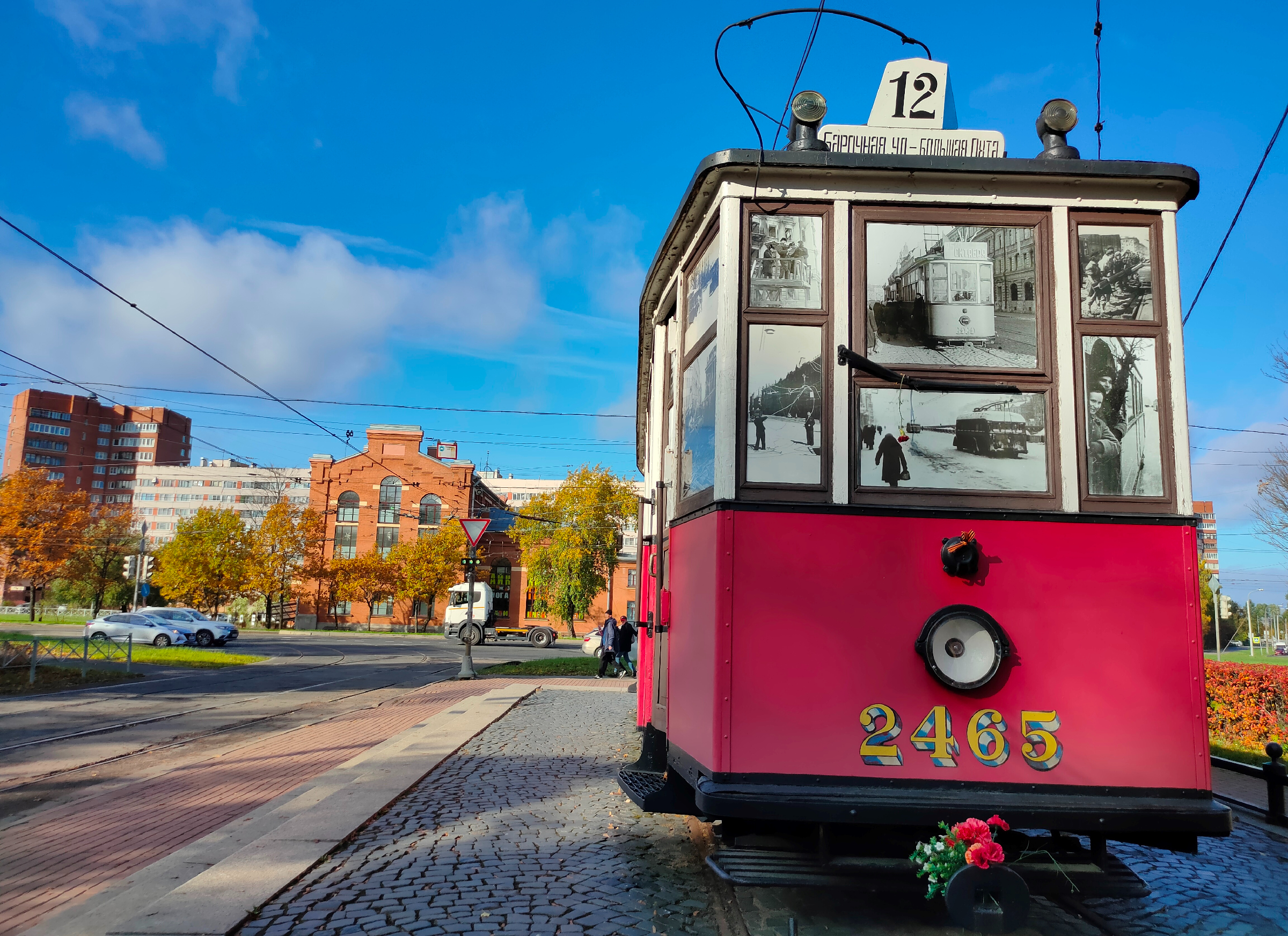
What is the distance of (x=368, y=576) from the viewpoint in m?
59.1

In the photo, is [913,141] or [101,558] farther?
[101,558]

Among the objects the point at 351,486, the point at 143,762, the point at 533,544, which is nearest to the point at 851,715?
the point at 143,762

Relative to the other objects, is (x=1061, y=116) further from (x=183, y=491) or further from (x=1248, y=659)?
(x=183, y=491)

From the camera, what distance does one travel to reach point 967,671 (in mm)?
3771

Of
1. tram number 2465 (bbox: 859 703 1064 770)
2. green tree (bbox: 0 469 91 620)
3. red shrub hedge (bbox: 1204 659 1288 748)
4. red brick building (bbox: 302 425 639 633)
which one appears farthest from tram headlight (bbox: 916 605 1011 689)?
red brick building (bbox: 302 425 639 633)

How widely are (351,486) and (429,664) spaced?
43625mm

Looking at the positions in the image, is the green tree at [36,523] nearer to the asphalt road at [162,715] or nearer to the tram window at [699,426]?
the asphalt road at [162,715]

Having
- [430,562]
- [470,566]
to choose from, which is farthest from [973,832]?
[430,562]

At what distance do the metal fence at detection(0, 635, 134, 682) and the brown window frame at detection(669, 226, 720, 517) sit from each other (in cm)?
1620

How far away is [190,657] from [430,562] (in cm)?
3441

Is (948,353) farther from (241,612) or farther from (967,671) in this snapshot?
(241,612)

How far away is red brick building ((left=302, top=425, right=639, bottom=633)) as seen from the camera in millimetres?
63562

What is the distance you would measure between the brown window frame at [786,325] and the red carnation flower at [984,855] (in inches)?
60.6

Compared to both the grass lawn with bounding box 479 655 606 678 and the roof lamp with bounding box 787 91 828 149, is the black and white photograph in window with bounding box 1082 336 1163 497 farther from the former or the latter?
the grass lawn with bounding box 479 655 606 678
